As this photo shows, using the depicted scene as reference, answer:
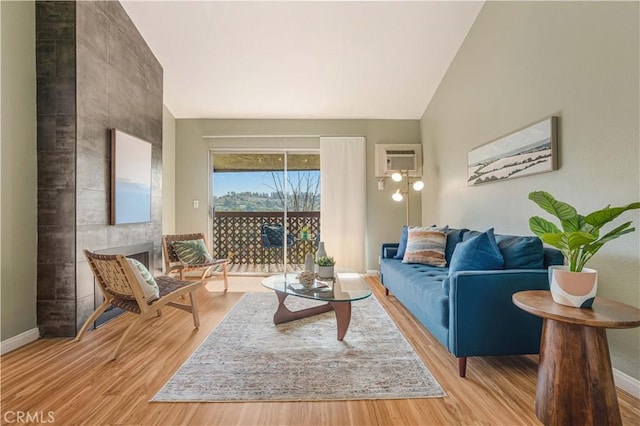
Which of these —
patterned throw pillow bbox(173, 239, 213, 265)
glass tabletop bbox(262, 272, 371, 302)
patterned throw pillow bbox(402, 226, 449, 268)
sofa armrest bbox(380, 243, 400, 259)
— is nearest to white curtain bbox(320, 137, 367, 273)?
sofa armrest bbox(380, 243, 400, 259)

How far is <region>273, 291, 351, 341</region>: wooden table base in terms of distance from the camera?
7.73ft

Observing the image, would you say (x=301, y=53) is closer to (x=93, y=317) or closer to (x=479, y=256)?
(x=479, y=256)

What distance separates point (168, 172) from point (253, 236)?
5.49ft

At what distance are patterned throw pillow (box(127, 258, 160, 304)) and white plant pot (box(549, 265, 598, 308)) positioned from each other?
252 cm

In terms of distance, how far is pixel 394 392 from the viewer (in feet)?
5.61

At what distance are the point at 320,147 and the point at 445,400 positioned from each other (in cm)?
386

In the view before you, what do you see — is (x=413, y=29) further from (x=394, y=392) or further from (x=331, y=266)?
(x=394, y=392)

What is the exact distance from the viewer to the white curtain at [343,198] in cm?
485

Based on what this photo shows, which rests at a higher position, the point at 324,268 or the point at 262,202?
the point at 262,202

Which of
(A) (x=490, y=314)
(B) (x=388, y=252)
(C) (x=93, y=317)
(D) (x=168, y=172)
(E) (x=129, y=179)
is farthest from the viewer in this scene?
(D) (x=168, y=172)

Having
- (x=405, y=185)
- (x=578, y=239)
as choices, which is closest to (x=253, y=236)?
(x=405, y=185)

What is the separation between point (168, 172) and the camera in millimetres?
4637

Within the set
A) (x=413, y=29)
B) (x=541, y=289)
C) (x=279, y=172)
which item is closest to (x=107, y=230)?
(x=279, y=172)

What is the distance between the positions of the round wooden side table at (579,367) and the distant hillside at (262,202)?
391 centimetres
